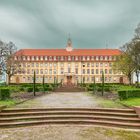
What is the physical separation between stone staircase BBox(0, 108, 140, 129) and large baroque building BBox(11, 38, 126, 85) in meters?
86.0

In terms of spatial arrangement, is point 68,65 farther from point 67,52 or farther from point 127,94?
point 127,94

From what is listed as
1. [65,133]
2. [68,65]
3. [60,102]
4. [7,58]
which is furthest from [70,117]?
[68,65]

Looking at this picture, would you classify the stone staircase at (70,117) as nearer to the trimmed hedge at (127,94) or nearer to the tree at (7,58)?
the trimmed hedge at (127,94)

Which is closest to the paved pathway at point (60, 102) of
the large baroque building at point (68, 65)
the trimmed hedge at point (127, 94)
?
the trimmed hedge at point (127, 94)

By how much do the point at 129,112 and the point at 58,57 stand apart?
289 feet

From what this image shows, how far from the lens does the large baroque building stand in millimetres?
99438

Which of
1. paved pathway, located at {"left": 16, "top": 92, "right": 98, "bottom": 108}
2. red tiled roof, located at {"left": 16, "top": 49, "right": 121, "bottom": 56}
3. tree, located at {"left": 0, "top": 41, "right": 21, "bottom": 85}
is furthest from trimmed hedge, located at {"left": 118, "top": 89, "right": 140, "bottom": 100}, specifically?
red tiled roof, located at {"left": 16, "top": 49, "right": 121, "bottom": 56}

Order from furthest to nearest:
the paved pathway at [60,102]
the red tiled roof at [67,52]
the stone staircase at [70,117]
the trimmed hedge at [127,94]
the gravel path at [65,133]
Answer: the red tiled roof at [67,52], the trimmed hedge at [127,94], the paved pathway at [60,102], the stone staircase at [70,117], the gravel path at [65,133]

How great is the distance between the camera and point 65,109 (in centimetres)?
1332

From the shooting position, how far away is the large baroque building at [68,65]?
99438 mm

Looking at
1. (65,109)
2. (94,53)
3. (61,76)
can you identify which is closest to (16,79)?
(61,76)

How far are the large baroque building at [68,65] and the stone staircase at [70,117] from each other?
8604 centimetres

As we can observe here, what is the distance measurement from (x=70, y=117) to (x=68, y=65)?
8815 centimetres

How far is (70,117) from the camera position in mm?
12062
